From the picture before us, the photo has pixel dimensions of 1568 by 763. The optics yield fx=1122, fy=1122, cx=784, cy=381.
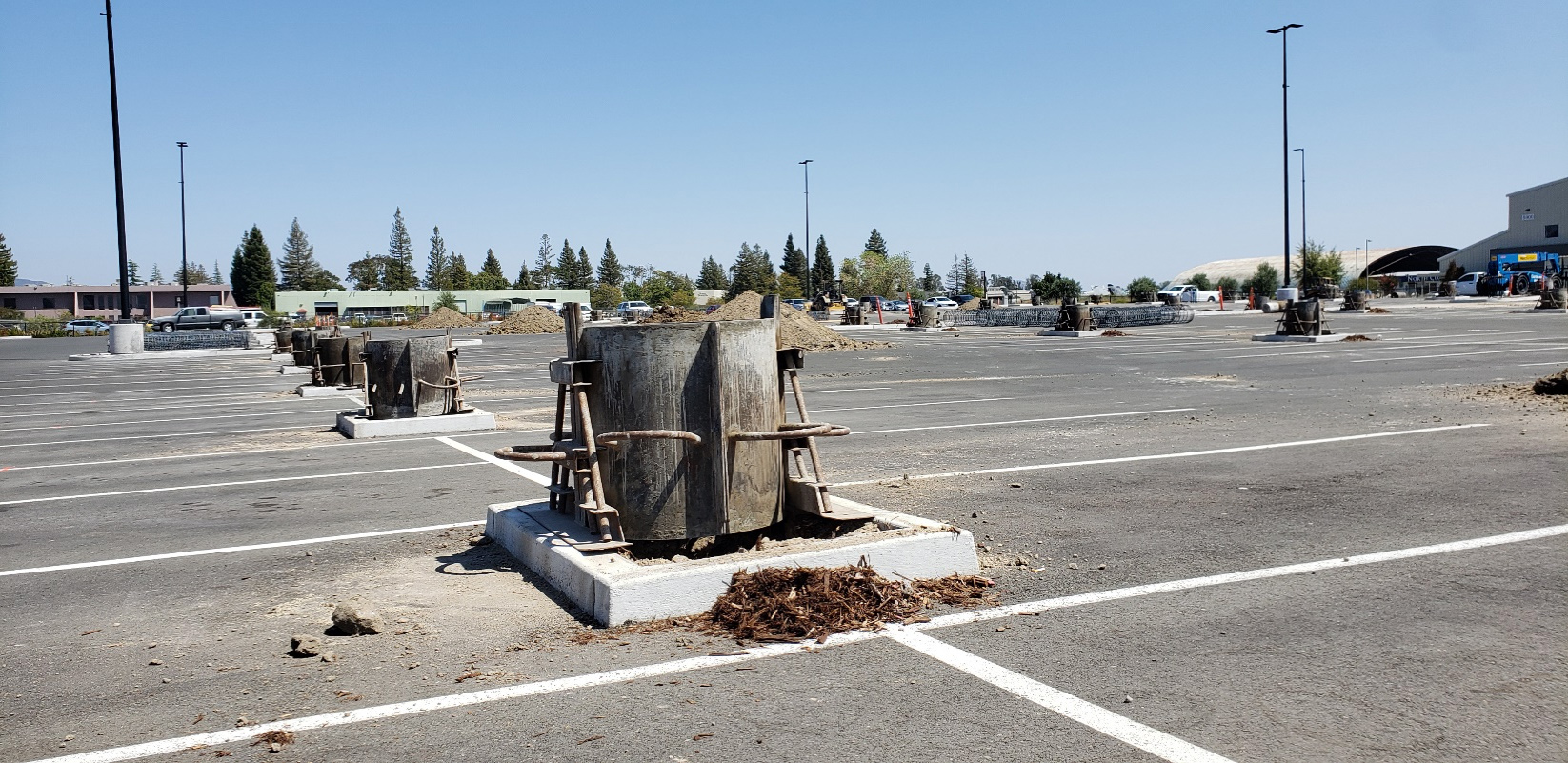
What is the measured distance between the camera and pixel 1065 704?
412 cm

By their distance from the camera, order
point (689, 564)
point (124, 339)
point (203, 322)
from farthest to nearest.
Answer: point (203, 322) → point (124, 339) → point (689, 564)

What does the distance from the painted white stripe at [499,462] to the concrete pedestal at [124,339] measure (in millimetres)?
34735

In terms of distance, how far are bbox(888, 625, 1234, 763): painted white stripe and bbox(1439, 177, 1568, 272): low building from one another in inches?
4531

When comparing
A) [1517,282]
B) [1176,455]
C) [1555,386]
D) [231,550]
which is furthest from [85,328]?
[1517,282]

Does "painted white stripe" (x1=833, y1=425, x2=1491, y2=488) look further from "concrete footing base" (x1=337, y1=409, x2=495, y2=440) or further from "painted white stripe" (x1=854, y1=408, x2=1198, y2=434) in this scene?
"concrete footing base" (x1=337, y1=409, x2=495, y2=440)

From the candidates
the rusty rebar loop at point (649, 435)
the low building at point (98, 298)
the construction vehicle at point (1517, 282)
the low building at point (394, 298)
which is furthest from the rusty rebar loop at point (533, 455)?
the low building at point (98, 298)

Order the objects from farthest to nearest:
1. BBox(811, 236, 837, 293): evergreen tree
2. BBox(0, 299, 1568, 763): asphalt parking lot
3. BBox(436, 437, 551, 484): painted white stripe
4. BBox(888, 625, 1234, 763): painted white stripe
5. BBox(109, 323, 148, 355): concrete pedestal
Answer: BBox(811, 236, 837, 293): evergreen tree, BBox(109, 323, 148, 355): concrete pedestal, BBox(436, 437, 551, 484): painted white stripe, BBox(0, 299, 1568, 763): asphalt parking lot, BBox(888, 625, 1234, 763): painted white stripe

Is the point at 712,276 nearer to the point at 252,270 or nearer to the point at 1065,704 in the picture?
the point at 252,270

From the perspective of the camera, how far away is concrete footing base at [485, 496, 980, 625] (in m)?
5.30

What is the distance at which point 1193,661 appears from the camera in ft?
14.9

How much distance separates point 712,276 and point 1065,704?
549ft

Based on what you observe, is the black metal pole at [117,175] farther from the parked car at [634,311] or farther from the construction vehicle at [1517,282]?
the construction vehicle at [1517,282]

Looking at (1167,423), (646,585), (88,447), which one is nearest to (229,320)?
(88,447)

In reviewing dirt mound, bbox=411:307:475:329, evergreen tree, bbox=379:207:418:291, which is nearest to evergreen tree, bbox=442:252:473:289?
evergreen tree, bbox=379:207:418:291
